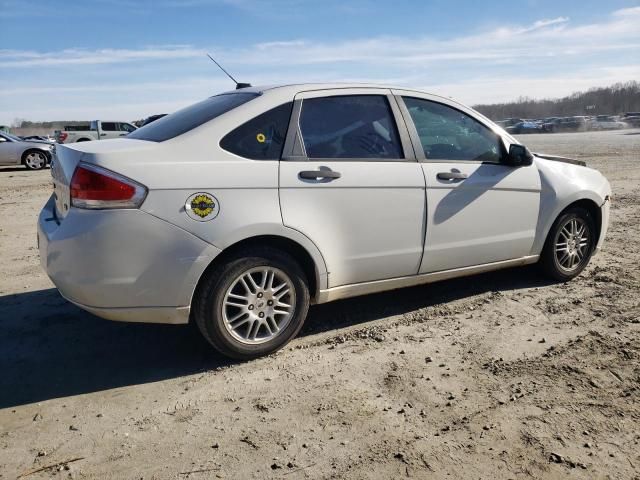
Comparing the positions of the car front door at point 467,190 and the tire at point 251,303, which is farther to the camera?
the car front door at point 467,190

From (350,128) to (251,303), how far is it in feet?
4.66

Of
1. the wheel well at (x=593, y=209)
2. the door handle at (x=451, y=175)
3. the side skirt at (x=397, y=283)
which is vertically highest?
the door handle at (x=451, y=175)

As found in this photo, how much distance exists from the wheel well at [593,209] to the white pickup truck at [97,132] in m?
28.7

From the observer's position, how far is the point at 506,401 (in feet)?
10.2

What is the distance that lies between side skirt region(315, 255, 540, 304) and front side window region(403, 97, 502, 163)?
0.88 m

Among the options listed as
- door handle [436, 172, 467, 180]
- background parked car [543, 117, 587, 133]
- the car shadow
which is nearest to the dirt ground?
the car shadow

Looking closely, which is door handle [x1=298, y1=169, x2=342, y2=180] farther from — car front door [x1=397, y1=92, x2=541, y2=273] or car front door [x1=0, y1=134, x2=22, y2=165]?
car front door [x1=0, y1=134, x2=22, y2=165]

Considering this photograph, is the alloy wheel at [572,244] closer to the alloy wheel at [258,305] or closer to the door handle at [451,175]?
the door handle at [451,175]

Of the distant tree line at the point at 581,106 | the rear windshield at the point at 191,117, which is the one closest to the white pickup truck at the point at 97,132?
the rear windshield at the point at 191,117

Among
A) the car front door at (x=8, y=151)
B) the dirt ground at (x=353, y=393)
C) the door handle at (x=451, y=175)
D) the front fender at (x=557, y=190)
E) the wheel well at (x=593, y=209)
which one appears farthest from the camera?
the car front door at (x=8, y=151)

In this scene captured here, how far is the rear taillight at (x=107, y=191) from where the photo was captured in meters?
3.17

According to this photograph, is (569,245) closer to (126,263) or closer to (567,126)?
(126,263)

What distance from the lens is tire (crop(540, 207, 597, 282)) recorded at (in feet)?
16.4

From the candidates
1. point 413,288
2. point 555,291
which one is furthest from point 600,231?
point 413,288
